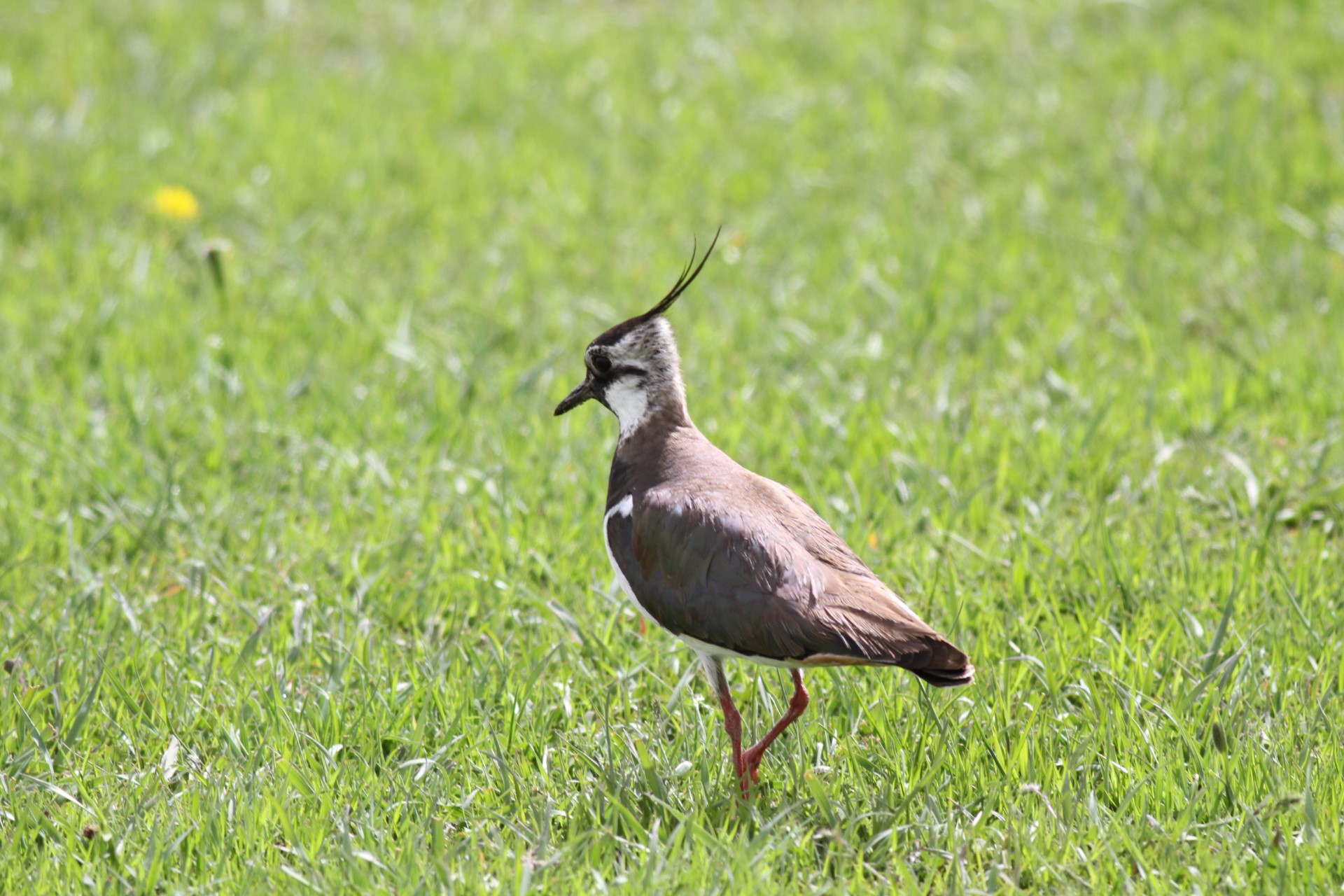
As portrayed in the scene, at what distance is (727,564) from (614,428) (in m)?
2.24

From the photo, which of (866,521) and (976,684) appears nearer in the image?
(976,684)

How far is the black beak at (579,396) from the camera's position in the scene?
438cm

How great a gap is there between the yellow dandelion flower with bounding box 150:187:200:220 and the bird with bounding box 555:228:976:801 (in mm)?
4035

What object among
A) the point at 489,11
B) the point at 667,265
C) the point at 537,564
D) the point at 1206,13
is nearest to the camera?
the point at 537,564

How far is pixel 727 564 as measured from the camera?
3719mm

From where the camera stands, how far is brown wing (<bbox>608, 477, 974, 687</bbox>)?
11.4 ft

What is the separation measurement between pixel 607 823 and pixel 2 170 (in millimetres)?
5812

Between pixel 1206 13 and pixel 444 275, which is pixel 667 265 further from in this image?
pixel 1206 13

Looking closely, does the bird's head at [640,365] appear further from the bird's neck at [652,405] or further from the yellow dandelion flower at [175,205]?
the yellow dandelion flower at [175,205]

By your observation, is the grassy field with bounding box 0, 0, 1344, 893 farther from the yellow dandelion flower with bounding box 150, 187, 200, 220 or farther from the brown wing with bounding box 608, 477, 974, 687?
the brown wing with bounding box 608, 477, 974, 687

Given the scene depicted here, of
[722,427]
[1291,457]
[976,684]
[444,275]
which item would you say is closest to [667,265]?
[444,275]

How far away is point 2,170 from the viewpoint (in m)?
7.61

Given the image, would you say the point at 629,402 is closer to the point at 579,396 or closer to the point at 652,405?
the point at 652,405

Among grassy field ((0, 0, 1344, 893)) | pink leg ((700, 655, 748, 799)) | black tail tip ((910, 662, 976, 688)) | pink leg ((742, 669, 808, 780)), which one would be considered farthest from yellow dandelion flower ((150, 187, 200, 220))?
black tail tip ((910, 662, 976, 688))
